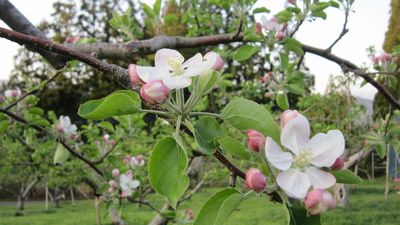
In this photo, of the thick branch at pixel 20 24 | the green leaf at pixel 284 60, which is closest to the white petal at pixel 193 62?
the thick branch at pixel 20 24

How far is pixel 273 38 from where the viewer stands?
1.55 meters

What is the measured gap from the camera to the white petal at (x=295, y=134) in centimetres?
46

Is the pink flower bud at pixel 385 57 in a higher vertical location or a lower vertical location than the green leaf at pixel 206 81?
higher

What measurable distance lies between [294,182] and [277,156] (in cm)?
3

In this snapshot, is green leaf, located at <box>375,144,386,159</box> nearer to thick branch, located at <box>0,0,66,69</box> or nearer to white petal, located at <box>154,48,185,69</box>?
thick branch, located at <box>0,0,66,69</box>

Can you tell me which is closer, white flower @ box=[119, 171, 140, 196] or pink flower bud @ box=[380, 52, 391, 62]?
pink flower bud @ box=[380, 52, 391, 62]

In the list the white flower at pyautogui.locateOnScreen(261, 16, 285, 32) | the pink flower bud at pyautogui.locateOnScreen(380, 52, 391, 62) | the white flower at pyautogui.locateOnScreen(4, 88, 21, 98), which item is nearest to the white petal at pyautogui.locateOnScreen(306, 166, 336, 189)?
the white flower at pyautogui.locateOnScreen(261, 16, 285, 32)

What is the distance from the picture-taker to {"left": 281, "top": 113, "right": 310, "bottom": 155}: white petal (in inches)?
18.1

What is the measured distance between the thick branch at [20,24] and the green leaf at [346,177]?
2.22 ft

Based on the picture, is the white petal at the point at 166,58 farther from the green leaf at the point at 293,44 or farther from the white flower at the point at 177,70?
the green leaf at the point at 293,44

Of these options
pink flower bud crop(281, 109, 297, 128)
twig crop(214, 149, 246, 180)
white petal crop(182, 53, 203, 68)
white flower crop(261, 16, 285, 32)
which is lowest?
twig crop(214, 149, 246, 180)

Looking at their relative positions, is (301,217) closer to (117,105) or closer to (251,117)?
(251,117)

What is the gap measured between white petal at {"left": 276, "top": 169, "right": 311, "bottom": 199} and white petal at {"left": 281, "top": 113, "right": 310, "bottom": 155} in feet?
0.08

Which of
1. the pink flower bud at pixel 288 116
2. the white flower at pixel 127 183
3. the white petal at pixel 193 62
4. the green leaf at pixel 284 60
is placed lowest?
the white flower at pixel 127 183
